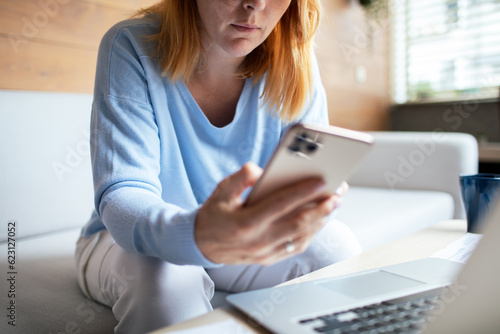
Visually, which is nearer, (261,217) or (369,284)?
(261,217)

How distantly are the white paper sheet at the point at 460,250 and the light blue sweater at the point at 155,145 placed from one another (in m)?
0.38

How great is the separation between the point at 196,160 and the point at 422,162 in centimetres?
126

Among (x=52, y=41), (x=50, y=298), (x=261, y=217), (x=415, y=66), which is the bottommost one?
(x=50, y=298)

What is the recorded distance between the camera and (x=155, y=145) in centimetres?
77

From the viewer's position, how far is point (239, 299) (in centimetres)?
51

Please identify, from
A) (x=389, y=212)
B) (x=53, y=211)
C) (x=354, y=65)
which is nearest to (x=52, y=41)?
(x=53, y=211)

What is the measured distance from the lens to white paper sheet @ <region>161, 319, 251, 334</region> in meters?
0.44

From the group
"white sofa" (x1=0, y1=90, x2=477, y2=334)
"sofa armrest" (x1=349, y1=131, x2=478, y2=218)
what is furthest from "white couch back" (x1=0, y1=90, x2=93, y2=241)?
"sofa armrest" (x1=349, y1=131, x2=478, y2=218)

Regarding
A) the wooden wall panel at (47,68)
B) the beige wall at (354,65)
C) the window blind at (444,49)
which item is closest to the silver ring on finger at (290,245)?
the wooden wall panel at (47,68)

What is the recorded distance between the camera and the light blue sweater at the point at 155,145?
553 millimetres

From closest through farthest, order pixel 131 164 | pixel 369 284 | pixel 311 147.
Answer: pixel 311 147, pixel 369 284, pixel 131 164

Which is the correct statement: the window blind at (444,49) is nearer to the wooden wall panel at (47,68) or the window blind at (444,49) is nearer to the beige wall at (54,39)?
the beige wall at (54,39)

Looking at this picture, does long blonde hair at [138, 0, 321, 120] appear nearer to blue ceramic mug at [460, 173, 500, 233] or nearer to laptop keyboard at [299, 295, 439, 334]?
blue ceramic mug at [460, 173, 500, 233]

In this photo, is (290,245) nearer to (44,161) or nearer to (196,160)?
(196,160)
